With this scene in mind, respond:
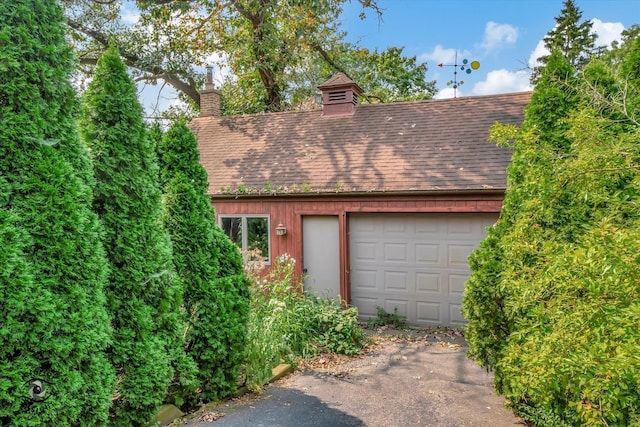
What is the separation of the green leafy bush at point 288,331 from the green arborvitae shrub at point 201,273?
1.64ft

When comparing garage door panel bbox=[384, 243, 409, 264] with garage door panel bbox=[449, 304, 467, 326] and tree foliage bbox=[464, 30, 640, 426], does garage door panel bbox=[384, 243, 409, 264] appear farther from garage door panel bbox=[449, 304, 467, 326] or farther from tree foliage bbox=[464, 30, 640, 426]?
tree foliage bbox=[464, 30, 640, 426]

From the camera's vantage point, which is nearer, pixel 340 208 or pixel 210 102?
pixel 340 208

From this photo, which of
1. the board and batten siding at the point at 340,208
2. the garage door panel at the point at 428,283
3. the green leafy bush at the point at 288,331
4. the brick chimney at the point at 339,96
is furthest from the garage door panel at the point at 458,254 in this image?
the brick chimney at the point at 339,96

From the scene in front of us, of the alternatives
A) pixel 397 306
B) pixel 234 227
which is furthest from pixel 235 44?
pixel 397 306

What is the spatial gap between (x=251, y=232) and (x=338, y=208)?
2.18 metres

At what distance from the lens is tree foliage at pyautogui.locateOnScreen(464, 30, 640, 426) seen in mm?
2215

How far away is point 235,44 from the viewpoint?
48.1 ft

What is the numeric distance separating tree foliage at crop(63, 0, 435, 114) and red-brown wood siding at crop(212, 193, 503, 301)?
5.69m

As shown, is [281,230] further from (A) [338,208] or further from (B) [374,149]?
(B) [374,149]

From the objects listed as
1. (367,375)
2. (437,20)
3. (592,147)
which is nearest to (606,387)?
(592,147)

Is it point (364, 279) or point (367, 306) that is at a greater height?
point (364, 279)

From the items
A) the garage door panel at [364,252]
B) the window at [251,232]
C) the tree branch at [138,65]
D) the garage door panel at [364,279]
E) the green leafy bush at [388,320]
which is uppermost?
the tree branch at [138,65]

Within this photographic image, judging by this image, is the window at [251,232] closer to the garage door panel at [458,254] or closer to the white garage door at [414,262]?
the white garage door at [414,262]

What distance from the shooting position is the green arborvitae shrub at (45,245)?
8.57 ft
